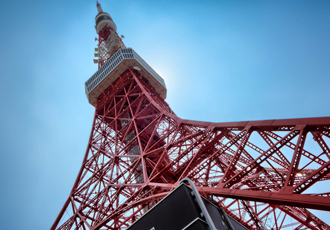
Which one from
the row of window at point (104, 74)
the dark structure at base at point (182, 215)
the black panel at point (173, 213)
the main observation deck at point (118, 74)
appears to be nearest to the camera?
the dark structure at base at point (182, 215)

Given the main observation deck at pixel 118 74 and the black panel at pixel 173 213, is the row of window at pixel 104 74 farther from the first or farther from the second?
the black panel at pixel 173 213

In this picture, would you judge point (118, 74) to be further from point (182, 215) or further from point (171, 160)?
point (182, 215)

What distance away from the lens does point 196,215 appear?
212 inches

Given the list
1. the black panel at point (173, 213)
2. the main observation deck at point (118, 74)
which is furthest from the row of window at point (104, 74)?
the black panel at point (173, 213)

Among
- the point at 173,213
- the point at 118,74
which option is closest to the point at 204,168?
the point at 173,213

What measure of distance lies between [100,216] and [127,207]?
6.87 feet

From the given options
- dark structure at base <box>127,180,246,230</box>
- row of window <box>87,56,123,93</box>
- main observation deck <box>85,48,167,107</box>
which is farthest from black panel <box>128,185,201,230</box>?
row of window <box>87,56,123,93</box>

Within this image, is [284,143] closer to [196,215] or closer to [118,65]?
[196,215]

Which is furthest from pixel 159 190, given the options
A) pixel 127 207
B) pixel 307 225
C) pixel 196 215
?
pixel 307 225

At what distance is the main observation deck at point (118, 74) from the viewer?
23609mm

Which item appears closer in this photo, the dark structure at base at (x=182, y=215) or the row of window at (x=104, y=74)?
the dark structure at base at (x=182, y=215)

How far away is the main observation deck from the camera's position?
23.6 meters

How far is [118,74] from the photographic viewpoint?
2358 centimetres

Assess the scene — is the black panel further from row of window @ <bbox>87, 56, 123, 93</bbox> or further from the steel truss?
row of window @ <bbox>87, 56, 123, 93</bbox>
